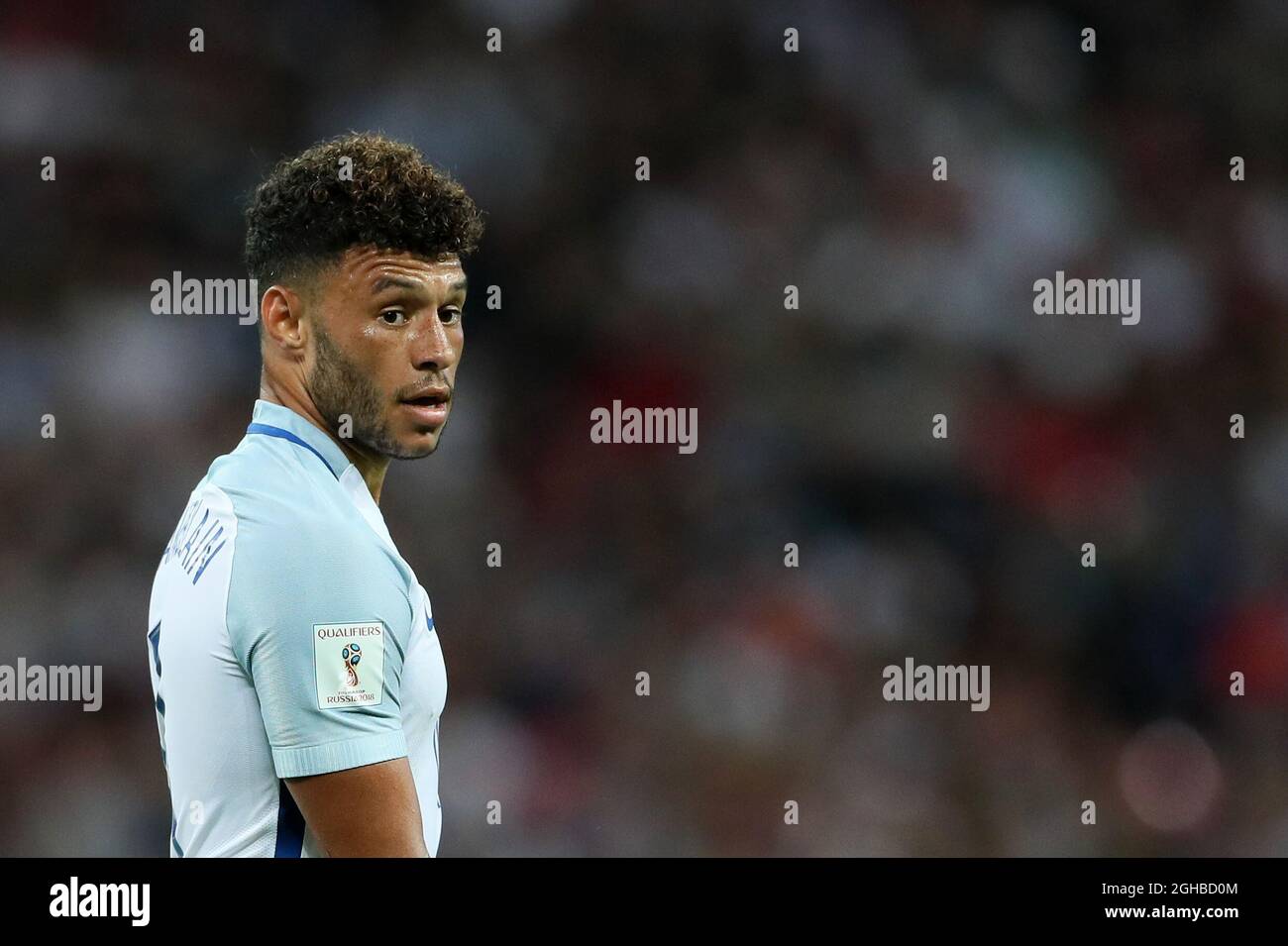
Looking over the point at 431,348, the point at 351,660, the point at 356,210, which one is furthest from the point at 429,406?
the point at 351,660

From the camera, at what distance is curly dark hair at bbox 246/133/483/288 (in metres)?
2.19

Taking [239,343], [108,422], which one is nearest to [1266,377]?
[239,343]

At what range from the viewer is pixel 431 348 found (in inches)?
87.5

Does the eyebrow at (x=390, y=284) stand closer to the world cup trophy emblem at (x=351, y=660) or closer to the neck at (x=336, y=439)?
the neck at (x=336, y=439)

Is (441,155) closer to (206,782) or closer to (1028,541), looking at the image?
(1028,541)

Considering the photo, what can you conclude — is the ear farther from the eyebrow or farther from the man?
the eyebrow

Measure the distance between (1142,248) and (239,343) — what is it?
370 cm

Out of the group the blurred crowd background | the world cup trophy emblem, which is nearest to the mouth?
the world cup trophy emblem

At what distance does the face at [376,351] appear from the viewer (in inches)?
85.7

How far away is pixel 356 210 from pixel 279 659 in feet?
2.38

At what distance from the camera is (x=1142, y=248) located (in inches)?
232

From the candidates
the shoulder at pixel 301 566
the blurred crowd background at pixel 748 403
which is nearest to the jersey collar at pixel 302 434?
the shoulder at pixel 301 566

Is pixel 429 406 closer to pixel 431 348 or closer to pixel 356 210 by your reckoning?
pixel 431 348

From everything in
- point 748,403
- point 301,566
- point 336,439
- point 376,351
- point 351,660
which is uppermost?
point 748,403
